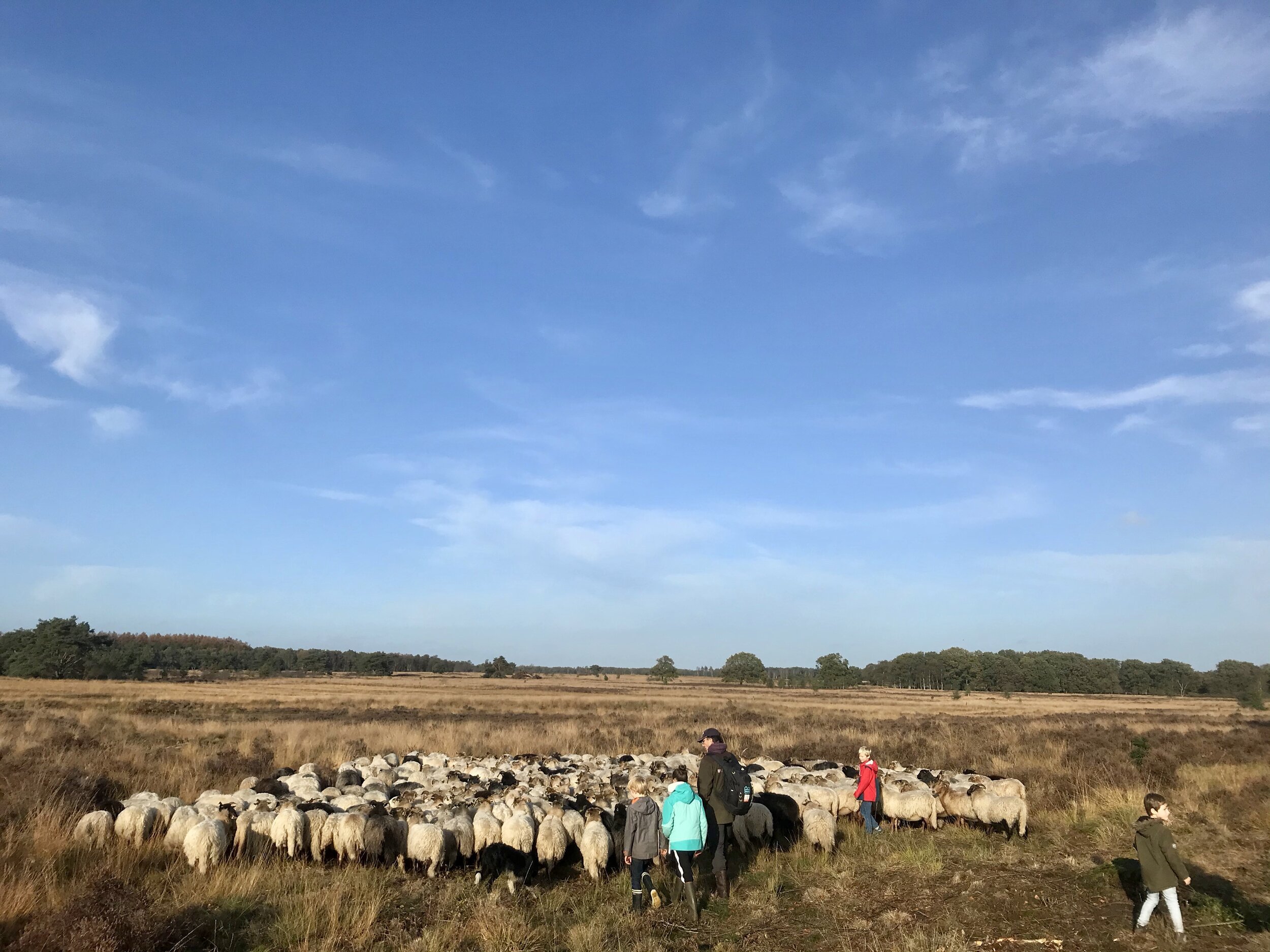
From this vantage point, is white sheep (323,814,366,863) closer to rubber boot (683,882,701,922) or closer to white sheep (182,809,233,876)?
white sheep (182,809,233,876)

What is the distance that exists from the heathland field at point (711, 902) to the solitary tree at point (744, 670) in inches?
3392

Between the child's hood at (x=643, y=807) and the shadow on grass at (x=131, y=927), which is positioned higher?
the child's hood at (x=643, y=807)

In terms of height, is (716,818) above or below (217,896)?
above

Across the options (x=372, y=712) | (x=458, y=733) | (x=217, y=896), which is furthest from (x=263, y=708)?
(x=217, y=896)

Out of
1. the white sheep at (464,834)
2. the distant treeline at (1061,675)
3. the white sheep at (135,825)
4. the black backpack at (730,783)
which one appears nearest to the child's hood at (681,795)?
the black backpack at (730,783)

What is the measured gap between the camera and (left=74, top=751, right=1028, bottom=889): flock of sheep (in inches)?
418

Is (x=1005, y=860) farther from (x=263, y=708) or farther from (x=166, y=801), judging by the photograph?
(x=263, y=708)

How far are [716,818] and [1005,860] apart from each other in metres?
4.94

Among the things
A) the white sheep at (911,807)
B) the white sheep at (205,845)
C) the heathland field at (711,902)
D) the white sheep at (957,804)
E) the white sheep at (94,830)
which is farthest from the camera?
the white sheep at (911,807)

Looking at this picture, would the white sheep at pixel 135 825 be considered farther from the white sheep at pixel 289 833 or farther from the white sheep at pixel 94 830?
the white sheep at pixel 289 833

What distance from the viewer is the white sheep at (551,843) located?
11.0 m

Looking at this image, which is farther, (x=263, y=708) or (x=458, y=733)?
(x=263, y=708)

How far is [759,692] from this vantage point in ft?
283

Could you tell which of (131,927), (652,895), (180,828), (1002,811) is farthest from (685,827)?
(180,828)
